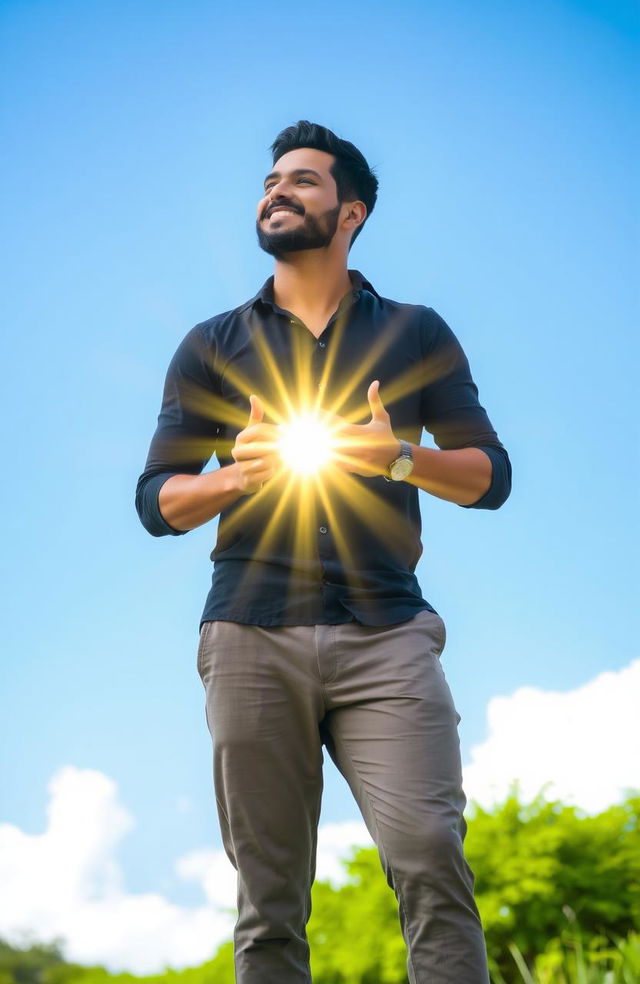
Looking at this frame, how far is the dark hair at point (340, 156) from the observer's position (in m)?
3.46

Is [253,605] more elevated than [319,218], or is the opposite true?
[319,218]

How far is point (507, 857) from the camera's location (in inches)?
373

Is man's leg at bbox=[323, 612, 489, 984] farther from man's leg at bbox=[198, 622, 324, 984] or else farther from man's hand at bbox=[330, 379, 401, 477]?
man's hand at bbox=[330, 379, 401, 477]

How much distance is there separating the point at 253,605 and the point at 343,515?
0.39m

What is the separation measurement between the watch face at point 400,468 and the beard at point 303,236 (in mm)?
959

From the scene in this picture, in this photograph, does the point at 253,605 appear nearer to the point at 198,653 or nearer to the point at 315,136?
the point at 198,653

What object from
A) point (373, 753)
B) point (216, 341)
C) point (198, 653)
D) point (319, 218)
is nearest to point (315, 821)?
point (373, 753)

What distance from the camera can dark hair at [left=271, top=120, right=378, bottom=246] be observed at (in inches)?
136

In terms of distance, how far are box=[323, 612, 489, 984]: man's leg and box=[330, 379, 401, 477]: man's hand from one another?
49cm

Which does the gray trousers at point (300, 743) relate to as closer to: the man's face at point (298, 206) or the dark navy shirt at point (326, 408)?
the dark navy shirt at point (326, 408)

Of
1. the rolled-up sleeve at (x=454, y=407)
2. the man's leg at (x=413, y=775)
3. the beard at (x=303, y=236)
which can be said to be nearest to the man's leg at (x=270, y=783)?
the man's leg at (x=413, y=775)

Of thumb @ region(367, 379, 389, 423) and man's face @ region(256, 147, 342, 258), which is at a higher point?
man's face @ region(256, 147, 342, 258)

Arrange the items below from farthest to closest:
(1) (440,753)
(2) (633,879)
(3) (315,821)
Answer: (2) (633,879), (3) (315,821), (1) (440,753)

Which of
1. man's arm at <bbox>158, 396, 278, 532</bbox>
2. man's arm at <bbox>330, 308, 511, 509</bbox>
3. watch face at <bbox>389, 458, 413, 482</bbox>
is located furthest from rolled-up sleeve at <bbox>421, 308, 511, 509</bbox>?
man's arm at <bbox>158, 396, 278, 532</bbox>
